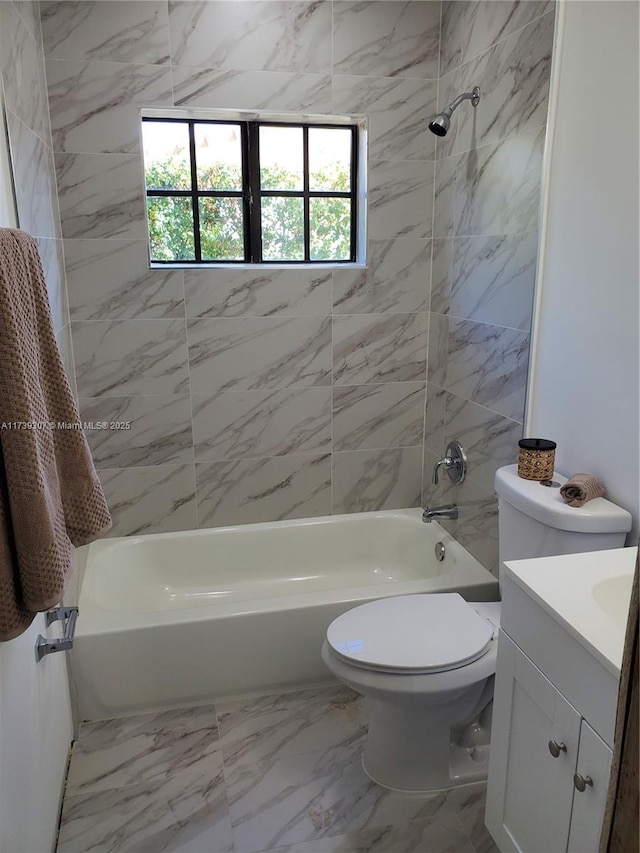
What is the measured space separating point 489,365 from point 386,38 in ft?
4.36

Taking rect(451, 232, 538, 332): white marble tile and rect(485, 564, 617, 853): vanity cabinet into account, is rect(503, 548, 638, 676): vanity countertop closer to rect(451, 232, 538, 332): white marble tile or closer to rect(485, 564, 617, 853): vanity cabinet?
rect(485, 564, 617, 853): vanity cabinet

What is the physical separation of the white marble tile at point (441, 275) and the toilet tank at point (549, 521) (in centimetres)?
95

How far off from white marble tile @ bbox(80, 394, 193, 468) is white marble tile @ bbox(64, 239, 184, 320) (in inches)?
13.3

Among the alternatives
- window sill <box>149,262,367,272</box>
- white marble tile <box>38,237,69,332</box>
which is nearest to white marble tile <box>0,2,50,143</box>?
white marble tile <box>38,237,69,332</box>

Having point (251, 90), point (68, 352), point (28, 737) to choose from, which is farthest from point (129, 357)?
point (28, 737)

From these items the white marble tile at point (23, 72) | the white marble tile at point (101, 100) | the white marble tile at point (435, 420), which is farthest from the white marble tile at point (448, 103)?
the white marble tile at point (23, 72)

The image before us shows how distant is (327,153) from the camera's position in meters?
2.65

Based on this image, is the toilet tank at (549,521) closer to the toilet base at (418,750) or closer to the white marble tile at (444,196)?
the toilet base at (418,750)

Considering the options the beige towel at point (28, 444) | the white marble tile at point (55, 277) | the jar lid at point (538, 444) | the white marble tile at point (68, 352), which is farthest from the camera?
the white marble tile at point (68, 352)

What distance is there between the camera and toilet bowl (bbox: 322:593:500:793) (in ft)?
5.43

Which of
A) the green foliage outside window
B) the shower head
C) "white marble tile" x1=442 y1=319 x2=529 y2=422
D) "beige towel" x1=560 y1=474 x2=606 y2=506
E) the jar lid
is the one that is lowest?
"beige towel" x1=560 y1=474 x2=606 y2=506

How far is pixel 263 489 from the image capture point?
9.11 ft

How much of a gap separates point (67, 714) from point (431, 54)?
2668 millimetres

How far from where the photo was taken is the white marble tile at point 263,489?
272cm
